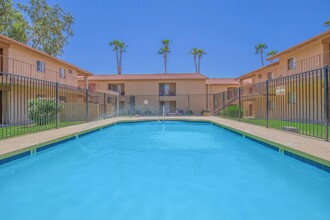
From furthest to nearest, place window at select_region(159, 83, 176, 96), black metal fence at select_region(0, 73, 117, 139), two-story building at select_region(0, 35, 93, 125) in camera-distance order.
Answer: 1. window at select_region(159, 83, 176, 96)
2. two-story building at select_region(0, 35, 93, 125)
3. black metal fence at select_region(0, 73, 117, 139)

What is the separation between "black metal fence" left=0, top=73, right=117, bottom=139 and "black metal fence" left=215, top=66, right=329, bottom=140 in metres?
8.62

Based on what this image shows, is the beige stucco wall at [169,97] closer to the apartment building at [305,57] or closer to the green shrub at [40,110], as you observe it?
the apartment building at [305,57]

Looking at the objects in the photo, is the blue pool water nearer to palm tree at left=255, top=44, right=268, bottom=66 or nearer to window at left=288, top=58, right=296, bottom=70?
window at left=288, top=58, right=296, bottom=70

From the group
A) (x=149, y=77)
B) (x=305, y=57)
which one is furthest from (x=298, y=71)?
(x=149, y=77)

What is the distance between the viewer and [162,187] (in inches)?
153

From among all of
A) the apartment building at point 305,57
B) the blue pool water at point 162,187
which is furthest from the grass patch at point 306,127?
the apartment building at point 305,57

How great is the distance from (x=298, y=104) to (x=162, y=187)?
14.6m

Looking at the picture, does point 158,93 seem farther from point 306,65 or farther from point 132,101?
point 306,65

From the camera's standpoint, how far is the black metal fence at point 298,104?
6809mm

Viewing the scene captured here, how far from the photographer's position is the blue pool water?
9.86 feet

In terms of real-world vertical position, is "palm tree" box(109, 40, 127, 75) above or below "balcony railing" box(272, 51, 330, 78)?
above

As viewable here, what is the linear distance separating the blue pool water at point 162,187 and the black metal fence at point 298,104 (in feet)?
8.25

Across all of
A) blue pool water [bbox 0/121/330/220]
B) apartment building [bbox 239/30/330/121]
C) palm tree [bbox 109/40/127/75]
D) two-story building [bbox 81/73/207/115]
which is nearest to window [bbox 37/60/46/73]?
two-story building [bbox 81/73/207/115]

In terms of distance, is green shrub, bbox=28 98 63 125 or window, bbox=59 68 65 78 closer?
green shrub, bbox=28 98 63 125
